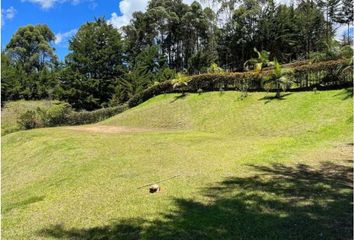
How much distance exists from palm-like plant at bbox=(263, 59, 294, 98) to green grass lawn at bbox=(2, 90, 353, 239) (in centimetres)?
190

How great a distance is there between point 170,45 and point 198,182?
48570 mm

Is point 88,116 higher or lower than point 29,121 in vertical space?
lower

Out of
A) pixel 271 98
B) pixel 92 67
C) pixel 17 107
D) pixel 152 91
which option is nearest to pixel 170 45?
pixel 92 67

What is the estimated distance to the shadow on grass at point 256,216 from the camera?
5734 mm

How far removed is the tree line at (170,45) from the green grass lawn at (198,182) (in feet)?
73.1

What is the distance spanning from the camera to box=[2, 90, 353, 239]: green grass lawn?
616cm

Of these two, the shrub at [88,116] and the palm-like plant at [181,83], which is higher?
the palm-like plant at [181,83]

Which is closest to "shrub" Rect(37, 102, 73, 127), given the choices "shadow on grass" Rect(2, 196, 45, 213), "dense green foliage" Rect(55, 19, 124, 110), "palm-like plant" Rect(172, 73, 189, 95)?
A: "palm-like plant" Rect(172, 73, 189, 95)

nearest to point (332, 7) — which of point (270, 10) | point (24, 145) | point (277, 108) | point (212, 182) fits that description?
point (270, 10)

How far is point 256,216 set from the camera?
6344 mm

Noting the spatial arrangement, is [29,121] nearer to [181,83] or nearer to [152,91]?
[152,91]

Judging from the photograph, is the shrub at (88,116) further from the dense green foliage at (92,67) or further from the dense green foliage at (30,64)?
the dense green foliage at (30,64)

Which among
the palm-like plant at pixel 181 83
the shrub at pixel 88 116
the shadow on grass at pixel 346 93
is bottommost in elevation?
the shrub at pixel 88 116

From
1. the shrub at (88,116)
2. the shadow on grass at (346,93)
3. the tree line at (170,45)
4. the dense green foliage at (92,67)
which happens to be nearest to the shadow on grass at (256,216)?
the shadow on grass at (346,93)
